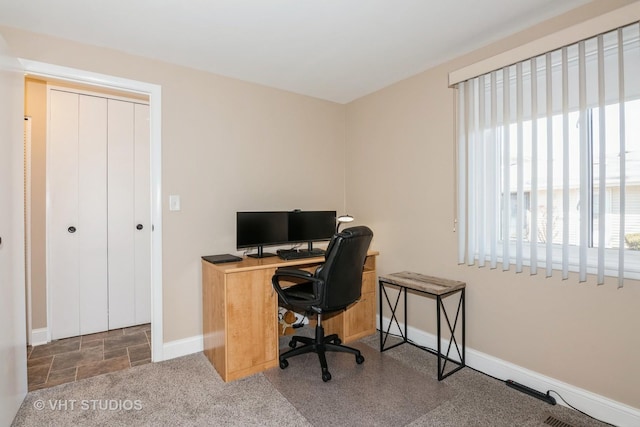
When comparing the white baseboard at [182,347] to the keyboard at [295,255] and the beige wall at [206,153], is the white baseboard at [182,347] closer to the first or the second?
the beige wall at [206,153]

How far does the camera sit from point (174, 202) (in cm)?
270

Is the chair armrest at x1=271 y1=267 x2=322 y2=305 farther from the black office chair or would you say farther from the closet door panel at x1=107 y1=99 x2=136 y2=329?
the closet door panel at x1=107 y1=99 x2=136 y2=329

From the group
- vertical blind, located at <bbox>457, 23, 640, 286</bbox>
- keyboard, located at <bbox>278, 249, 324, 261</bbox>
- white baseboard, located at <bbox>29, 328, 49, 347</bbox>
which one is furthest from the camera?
white baseboard, located at <bbox>29, 328, 49, 347</bbox>

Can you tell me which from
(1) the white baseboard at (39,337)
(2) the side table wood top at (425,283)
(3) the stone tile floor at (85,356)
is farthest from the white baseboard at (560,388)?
(1) the white baseboard at (39,337)

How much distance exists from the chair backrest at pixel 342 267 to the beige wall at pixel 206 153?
1.11 m

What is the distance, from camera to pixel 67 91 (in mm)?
3086

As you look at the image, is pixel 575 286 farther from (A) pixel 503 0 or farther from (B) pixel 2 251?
(B) pixel 2 251

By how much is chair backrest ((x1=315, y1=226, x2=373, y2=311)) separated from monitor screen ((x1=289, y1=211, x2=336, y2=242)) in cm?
85

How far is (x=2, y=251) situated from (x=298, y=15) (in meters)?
2.14

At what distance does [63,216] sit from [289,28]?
8.86 feet

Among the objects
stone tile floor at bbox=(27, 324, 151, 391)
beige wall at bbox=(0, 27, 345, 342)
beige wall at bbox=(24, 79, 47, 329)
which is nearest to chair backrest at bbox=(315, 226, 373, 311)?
beige wall at bbox=(0, 27, 345, 342)

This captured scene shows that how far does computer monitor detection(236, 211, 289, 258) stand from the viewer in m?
2.81

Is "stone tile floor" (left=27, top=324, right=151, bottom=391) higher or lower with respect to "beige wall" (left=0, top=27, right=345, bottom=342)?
lower

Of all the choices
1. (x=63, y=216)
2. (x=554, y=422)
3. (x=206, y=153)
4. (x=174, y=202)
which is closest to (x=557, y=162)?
(x=554, y=422)
